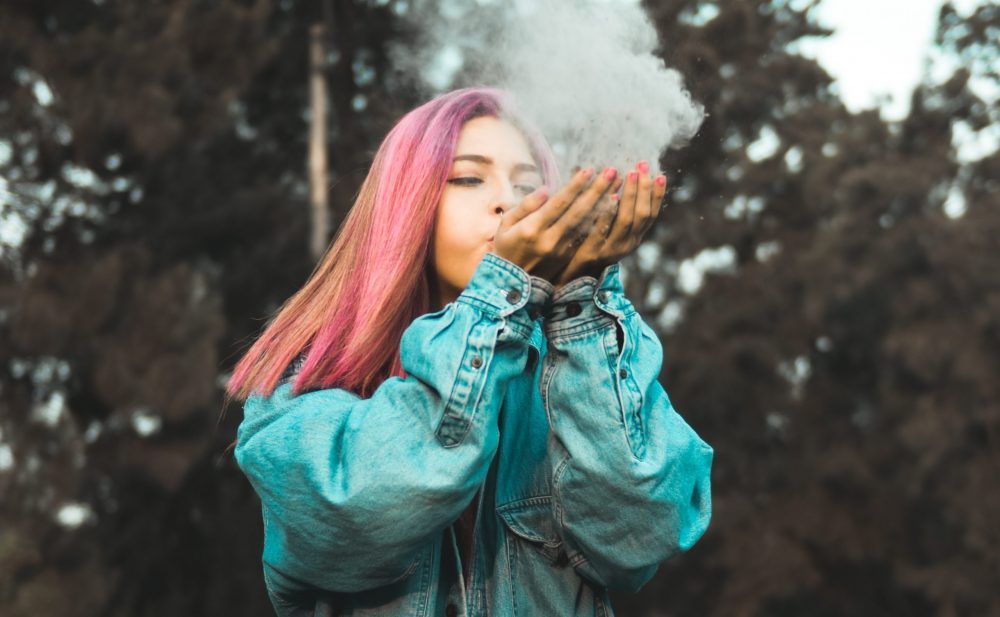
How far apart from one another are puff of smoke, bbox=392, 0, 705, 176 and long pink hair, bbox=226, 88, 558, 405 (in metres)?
0.10

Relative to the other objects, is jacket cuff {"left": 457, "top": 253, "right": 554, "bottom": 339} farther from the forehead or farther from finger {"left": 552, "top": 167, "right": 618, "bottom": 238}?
the forehead

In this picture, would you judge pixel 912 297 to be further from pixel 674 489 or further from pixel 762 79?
pixel 674 489

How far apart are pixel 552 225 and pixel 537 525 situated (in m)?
0.44

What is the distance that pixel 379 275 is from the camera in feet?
5.94

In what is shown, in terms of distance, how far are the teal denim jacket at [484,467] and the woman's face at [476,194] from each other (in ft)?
0.85

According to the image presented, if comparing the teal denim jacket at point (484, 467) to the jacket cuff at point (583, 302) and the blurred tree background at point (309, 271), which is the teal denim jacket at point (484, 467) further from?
the blurred tree background at point (309, 271)

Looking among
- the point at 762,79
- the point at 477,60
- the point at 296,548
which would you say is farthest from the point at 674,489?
the point at 762,79

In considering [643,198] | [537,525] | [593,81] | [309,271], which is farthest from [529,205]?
[309,271]

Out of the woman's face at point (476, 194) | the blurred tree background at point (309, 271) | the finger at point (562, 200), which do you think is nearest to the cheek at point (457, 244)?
the woman's face at point (476, 194)

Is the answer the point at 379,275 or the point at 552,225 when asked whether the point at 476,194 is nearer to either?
the point at 379,275

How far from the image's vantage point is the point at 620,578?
1.60 meters

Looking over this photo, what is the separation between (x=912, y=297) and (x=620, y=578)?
12940 mm

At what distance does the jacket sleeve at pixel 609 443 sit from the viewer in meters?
1.51

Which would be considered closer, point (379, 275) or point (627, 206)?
point (627, 206)
